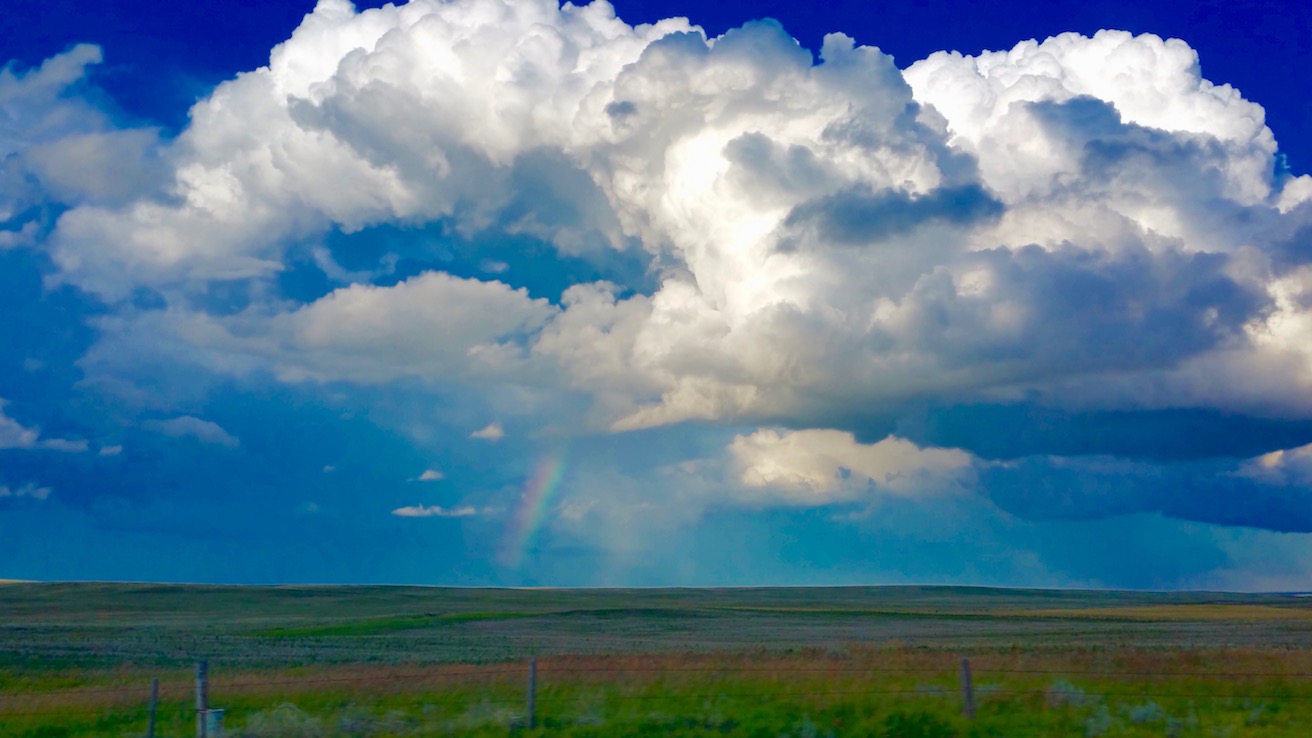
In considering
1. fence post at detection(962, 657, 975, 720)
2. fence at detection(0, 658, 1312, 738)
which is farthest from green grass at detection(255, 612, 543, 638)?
fence post at detection(962, 657, 975, 720)

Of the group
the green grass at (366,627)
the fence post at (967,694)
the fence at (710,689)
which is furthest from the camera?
the green grass at (366,627)

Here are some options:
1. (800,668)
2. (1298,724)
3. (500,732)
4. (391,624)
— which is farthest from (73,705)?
(391,624)

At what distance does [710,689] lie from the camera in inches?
796

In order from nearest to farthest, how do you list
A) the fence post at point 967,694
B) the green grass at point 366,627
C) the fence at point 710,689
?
the fence post at point 967,694 < the fence at point 710,689 < the green grass at point 366,627

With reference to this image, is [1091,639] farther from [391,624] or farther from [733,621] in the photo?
[391,624]

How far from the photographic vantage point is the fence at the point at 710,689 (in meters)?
18.1

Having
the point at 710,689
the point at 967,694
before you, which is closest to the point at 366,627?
the point at 710,689

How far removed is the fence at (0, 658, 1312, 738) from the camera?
59.3ft

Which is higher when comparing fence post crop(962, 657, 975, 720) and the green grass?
fence post crop(962, 657, 975, 720)

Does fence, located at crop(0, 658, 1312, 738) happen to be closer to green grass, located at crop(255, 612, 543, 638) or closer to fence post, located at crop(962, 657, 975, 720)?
fence post, located at crop(962, 657, 975, 720)

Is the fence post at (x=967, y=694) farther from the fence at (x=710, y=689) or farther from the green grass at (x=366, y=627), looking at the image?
the green grass at (x=366, y=627)

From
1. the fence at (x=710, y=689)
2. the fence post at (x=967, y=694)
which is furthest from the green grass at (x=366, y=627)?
the fence post at (x=967, y=694)

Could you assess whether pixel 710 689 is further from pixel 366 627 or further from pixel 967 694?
pixel 366 627

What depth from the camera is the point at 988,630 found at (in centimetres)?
6881
